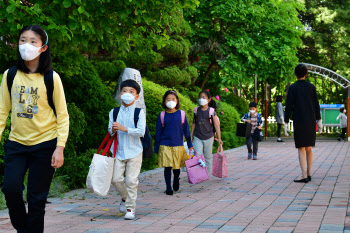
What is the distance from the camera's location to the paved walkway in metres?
5.83

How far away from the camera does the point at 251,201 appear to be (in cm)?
758

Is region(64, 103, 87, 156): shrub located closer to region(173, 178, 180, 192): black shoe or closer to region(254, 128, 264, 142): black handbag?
region(173, 178, 180, 192): black shoe

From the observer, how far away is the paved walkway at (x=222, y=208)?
19.1ft

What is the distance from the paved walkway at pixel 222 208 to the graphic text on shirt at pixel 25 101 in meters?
1.93

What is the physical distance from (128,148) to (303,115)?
13.6ft

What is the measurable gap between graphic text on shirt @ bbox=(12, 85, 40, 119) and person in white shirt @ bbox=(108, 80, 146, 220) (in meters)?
2.20

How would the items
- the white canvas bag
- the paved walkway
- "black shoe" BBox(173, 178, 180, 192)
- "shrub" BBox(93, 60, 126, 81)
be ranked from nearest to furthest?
the paved walkway, the white canvas bag, "black shoe" BBox(173, 178, 180, 192), "shrub" BBox(93, 60, 126, 81)

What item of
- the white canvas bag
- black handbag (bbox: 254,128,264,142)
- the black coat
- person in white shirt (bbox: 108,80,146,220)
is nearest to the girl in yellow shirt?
the white canvas bag

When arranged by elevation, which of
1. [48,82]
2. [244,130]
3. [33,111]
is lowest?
[244,130]

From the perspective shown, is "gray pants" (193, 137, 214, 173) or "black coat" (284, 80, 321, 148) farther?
"gray pants" (193, 137, 214, 173)

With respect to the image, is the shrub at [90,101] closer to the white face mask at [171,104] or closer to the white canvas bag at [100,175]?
the white face mask at [171,104]

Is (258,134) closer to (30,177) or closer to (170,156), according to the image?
(170,156)

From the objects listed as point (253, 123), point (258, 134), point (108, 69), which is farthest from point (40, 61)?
point (108, 69)

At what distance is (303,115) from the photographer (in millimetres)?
9594
